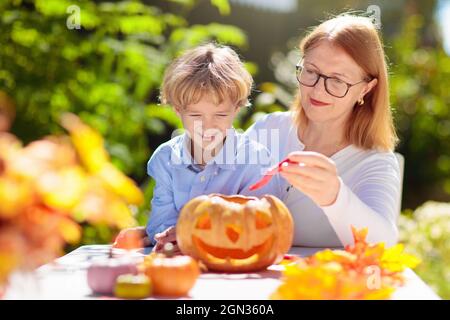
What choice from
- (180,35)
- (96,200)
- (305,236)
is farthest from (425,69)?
(96,200)

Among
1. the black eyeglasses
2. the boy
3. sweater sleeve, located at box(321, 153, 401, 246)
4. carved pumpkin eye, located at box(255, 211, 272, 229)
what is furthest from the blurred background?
carved pumpkin eye, located at box(255, 211, 272, 229)

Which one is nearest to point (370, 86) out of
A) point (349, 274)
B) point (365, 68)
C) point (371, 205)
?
point (365, 68)

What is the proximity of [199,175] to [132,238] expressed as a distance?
0.24 meters

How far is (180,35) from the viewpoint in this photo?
4000mm

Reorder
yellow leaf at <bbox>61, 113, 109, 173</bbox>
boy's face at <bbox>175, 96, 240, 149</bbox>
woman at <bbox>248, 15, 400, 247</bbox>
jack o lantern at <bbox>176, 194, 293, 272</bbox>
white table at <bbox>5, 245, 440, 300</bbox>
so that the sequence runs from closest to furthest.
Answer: yellow leaf at <bbox>61, 113, 109, 173</bbox> → white table at <bbox>5, 245, 440, 300</bbox> → jack o lantern at <bbox>176, 194, 293, 272</bbox> → boy's face at <bbox>175, 96, 240, 149</bbox> → woman at <bbox>248, 15, 400, 247</bbox>

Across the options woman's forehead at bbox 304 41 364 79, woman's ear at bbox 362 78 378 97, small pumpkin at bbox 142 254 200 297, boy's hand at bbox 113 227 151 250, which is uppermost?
woman's forehead at bbox 304 41 364 79

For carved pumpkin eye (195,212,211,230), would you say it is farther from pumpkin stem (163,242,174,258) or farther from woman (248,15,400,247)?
woman (248,15,400,247)

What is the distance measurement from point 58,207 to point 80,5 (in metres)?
3.05

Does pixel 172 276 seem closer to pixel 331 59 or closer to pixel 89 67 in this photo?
pixel 331 59

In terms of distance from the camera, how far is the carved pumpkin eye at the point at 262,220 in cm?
156

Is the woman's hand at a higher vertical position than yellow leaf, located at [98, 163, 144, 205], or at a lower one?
lower

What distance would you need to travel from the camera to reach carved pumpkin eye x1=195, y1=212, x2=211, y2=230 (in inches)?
61.2

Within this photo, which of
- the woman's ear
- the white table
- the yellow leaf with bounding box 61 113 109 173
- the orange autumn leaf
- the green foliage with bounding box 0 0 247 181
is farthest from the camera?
the green foliage with bounding box 0 0 247 181

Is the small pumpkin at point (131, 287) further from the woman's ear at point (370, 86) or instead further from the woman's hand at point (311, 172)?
the woman's ear at point (370, 86)
